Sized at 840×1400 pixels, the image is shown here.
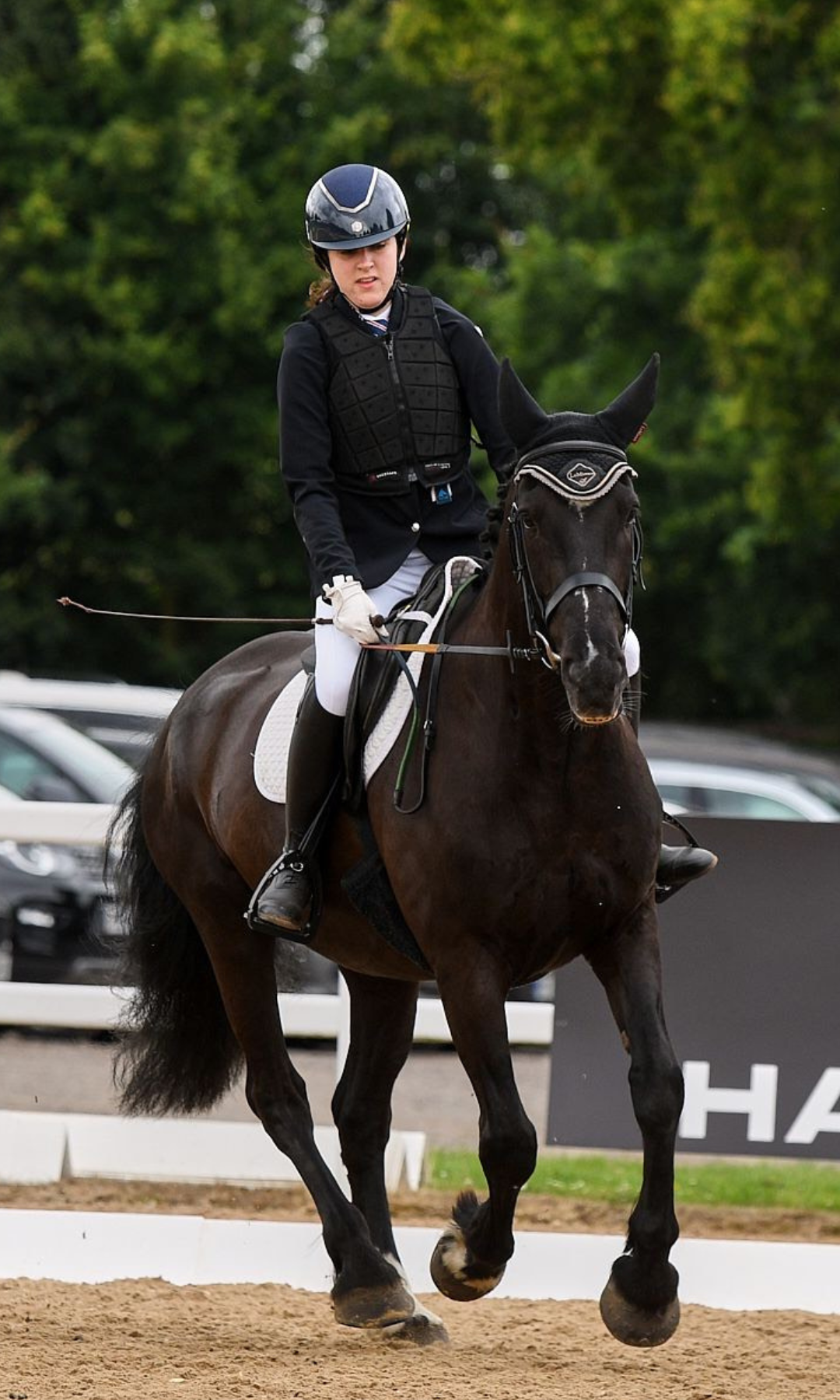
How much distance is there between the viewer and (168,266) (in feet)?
124

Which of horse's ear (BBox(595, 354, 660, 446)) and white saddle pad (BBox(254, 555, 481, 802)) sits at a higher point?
horse's ear (BBox(595, 354, 660, 446))

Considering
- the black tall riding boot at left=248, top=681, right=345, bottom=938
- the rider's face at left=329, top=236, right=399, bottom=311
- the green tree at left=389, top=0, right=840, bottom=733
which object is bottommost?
the black tall riding boot at left=248, top=681, right=345, bottom=938

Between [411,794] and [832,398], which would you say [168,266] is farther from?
[411,794]

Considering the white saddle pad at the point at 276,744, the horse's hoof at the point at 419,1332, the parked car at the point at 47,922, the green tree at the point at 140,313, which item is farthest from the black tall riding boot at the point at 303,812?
the green tree at the point at 140,313

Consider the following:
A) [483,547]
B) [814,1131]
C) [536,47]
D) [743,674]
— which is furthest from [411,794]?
[743,674]

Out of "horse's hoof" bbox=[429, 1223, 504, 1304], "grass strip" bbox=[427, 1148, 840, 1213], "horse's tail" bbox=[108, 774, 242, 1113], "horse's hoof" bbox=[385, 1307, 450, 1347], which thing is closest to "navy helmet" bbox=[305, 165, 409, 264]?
"horse's tail" bbox=[108, 774, 242, 1113]

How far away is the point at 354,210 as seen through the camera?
6.12 m

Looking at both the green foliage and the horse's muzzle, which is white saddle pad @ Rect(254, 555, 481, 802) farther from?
the green foliage

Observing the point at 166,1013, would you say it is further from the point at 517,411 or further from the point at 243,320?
the point at 243,320

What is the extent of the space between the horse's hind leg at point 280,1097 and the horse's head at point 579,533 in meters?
2.23

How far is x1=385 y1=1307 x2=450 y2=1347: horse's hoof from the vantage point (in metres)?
6.48

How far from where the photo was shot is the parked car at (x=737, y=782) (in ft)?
48.4

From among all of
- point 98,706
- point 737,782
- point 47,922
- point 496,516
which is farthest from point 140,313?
point 496,516

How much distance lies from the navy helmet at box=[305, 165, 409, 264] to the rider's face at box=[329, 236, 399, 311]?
4 cm
